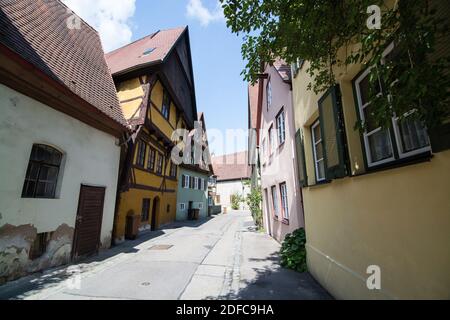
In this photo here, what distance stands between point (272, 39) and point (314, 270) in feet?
16.5

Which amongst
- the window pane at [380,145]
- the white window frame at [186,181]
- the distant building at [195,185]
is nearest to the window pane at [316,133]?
the window pane at [380,145]

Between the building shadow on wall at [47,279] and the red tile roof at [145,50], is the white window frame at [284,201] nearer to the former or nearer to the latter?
the building shadow on wall at [47,279]

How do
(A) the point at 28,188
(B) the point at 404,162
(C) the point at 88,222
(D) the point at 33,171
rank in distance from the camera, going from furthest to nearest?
(C) the point at 88,222 → (D) the point at 33,171 → (A) the point at 28,188 → (B) the point at 404,162

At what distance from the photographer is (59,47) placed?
7254mm

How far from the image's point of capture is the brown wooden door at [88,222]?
Answer: 645cm

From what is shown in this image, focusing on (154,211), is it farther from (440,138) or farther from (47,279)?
(440,138)

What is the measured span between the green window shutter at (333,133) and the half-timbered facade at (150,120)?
7.32 metres

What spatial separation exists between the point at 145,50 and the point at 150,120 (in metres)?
5.47

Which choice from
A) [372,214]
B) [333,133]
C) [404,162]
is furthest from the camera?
[333,133]

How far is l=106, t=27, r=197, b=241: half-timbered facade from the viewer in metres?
9.93

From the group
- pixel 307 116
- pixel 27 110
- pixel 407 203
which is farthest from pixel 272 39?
pixel 27 110

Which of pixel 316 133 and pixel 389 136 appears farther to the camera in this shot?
pixel 316 133

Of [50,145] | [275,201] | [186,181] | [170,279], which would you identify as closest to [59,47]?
[50,145]

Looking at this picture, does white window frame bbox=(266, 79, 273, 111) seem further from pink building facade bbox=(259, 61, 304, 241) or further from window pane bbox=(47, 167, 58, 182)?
window pane bbox=(47, 167, 58, 182)
